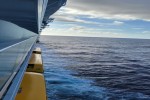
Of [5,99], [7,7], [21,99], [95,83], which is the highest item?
[7,7]

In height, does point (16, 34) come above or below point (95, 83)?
above

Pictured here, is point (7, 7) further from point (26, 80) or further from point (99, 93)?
point (99, 93)

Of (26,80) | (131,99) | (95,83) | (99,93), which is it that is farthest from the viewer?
(95,83)

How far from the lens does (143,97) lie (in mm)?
32594

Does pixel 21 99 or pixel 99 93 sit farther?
pixel 99 93

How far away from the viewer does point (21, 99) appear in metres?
12.5

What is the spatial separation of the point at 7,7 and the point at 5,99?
941 centimetres

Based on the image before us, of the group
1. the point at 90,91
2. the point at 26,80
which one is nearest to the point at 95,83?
the point at 90,91

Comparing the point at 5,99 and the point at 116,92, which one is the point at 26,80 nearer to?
the point at 5,99

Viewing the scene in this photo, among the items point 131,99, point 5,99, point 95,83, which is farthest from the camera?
point 95,83

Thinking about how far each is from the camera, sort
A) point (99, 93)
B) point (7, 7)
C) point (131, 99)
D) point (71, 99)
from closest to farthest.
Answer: point (7, 7) → point (71, 99) → point (131, 99) → point (99, 93)

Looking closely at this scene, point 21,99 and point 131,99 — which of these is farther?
point 131,99

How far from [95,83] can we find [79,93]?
9.27 metres

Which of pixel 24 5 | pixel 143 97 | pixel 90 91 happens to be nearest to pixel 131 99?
pixel 143 97
